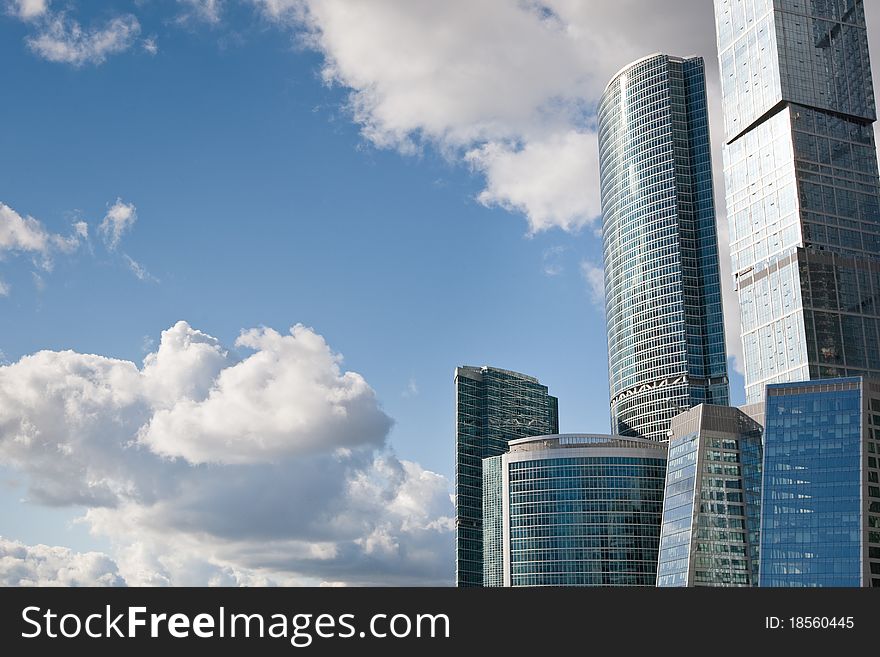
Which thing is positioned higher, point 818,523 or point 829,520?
point 829,520

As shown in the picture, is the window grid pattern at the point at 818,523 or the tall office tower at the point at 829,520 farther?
the window grid pattern at the point at 818,523

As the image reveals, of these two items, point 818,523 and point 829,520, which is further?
point 818,523

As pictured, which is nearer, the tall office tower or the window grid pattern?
the tall office tower
